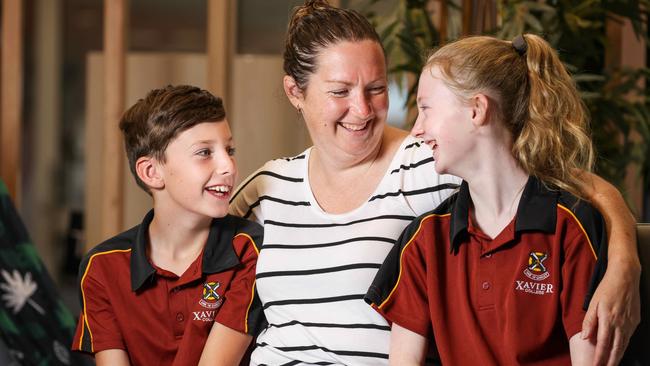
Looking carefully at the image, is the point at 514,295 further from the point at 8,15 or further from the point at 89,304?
the point at 8,15

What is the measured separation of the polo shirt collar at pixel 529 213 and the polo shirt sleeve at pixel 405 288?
0.25 feet

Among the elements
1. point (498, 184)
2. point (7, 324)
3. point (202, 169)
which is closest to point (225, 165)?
point (202, 169)

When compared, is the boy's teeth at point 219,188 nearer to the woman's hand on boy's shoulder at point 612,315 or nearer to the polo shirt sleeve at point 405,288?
the polo shirt sleeve at point 405,288

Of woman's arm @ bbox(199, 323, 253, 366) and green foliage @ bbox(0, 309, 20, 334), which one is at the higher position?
woman's arm @ bbox(199, 323, 253, 366)

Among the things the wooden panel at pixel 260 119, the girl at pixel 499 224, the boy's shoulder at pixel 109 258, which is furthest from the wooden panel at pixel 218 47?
the girl at pixel 499 224

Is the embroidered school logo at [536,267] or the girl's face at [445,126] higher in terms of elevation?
the girl's face at [445,126]

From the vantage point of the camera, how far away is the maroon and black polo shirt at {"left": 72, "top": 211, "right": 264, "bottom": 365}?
192cm

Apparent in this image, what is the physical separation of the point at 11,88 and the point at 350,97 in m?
2.39

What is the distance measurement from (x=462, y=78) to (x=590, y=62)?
1997mm

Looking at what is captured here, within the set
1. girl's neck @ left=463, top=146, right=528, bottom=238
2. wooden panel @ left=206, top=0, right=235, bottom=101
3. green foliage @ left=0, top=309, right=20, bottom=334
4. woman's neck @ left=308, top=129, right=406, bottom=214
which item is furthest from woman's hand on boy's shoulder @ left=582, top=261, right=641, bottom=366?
wooden panel @ left=206, top=0, right=235, bottom=101

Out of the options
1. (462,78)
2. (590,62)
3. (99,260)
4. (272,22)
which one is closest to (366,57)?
(462,78)

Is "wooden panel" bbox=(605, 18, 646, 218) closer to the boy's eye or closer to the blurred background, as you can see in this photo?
the blurred background

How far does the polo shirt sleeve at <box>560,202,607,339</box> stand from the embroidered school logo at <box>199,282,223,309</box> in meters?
0.74

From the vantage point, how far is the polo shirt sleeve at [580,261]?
152cm
